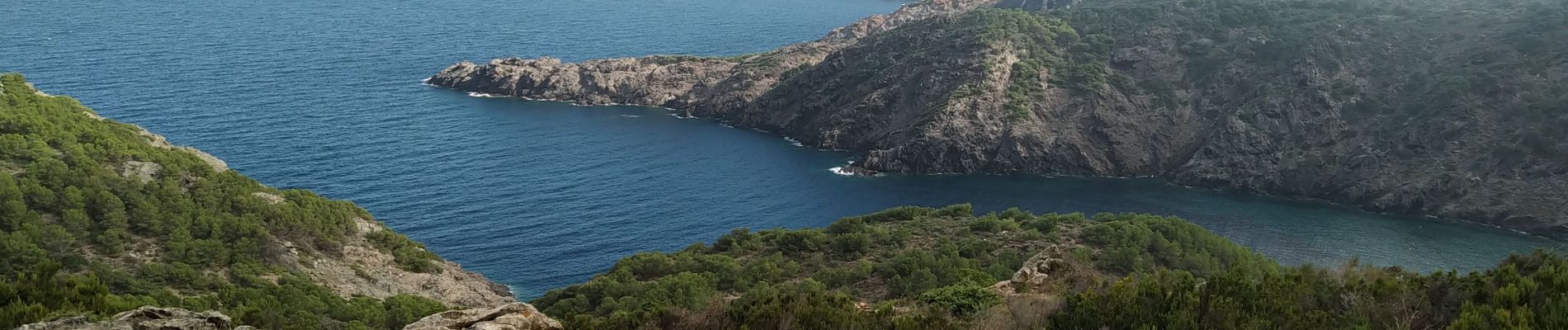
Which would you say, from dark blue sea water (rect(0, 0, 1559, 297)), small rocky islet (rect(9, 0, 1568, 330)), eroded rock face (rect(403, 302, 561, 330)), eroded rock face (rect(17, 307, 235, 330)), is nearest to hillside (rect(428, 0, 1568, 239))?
Answer: small rocky islet (rect(9, 0, 1568, 330))

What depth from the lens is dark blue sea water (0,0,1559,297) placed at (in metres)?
91.1

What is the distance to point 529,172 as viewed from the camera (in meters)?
111

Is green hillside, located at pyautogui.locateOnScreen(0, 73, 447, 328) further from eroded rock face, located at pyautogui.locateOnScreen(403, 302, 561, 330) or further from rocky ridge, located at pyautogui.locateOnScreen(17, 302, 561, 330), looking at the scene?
eroded rock face, located at pyautogui.locateOnScreen(403, 302, 561, 330)

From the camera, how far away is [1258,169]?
4471 inches

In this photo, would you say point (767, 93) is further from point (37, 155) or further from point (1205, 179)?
point (37, 155)

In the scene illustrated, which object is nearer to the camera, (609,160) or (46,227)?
(46,227)

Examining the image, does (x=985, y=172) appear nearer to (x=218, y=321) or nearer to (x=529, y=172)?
(x=529, y=172)

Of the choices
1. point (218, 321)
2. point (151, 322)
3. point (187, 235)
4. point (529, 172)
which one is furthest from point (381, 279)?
point (529, 172)

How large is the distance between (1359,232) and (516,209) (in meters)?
65.4

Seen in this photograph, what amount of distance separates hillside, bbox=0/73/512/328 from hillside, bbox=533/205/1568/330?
9.88 m

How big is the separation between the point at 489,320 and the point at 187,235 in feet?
114

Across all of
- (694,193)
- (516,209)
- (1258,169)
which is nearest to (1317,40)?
(1258,169)

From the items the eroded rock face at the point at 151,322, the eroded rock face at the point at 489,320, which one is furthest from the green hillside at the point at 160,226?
the eroded rock face at the point at 489,320

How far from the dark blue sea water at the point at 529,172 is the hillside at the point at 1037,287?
21.6 meters
